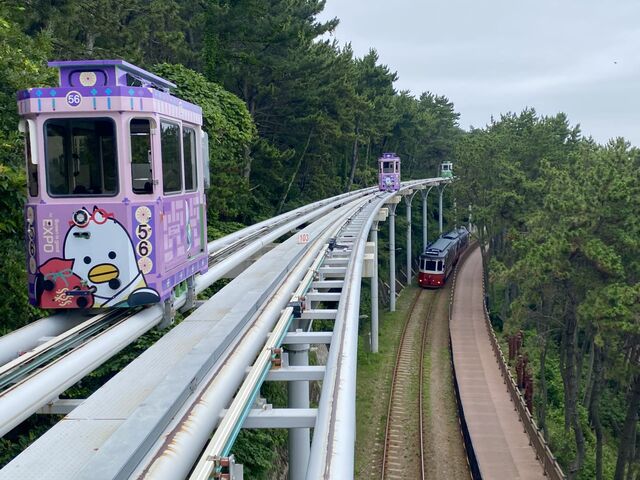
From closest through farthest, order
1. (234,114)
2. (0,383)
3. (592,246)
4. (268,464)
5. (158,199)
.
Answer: (0,383), (158,199), (268,464), (592,246), (234,114)

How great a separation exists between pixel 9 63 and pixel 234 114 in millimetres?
11993

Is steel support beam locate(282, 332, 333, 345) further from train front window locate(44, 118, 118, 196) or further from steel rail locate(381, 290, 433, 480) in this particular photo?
steel rail locate(381, 290, 433, 480)

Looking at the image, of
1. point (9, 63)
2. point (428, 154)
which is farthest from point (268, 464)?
point (428, 154)

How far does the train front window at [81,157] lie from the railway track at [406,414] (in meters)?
13.5

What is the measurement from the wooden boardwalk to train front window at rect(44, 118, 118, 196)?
542 inches

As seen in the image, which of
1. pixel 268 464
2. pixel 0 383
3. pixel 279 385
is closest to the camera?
pixel 0 383

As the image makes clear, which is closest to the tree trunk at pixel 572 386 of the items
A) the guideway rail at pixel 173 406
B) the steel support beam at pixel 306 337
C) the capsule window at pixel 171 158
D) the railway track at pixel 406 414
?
the railway track at pixel 406 414

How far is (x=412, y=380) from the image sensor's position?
2555 cm

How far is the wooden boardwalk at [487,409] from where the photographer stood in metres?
17.4

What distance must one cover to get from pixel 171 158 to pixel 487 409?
1728 centimetres

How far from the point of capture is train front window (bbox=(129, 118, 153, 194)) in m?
6.86

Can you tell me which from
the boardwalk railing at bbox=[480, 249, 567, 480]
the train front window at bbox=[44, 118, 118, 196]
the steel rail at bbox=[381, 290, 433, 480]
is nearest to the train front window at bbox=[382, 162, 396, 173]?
the steel rail at bbox=[381, 290, 433, 480]

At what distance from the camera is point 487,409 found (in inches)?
846

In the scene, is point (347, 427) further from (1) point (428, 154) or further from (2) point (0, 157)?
(1) point (428, 154)
